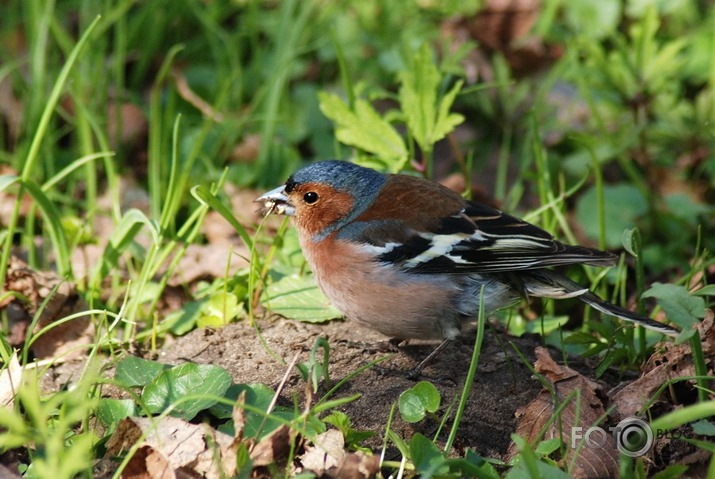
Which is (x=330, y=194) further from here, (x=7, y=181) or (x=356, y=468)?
(x=356, y=468)

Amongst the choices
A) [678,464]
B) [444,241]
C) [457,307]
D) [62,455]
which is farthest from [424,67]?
[62,455]

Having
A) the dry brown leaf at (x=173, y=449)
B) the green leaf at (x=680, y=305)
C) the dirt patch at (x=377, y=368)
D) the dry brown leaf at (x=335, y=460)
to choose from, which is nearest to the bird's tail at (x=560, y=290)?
the dirt patch at (x=377, y=368)

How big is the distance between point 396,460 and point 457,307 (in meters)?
0.86

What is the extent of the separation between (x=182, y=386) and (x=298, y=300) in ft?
3.02

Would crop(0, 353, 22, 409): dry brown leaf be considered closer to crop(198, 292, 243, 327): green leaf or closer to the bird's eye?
crop(198, 292, 243, 327): green leaf

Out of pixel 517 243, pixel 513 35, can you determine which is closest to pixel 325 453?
pixel 517 243

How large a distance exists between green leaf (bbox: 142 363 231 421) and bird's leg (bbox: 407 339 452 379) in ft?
2.51

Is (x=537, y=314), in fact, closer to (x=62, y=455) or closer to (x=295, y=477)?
(x=295, y=477)

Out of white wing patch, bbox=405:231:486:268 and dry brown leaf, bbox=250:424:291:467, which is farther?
white wing patch, bbox=405:231:486:268

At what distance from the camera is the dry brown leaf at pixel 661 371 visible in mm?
3049

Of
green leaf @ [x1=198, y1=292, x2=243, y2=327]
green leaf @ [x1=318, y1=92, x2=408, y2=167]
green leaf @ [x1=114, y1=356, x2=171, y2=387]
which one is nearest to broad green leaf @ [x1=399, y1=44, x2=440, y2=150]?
green leaf @ [x1=318, y1=92, x2=408, y2=167]

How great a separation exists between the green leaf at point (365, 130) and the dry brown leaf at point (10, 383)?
1854 mm

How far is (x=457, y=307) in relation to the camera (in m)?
3.54

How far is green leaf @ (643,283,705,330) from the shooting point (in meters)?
2.81
